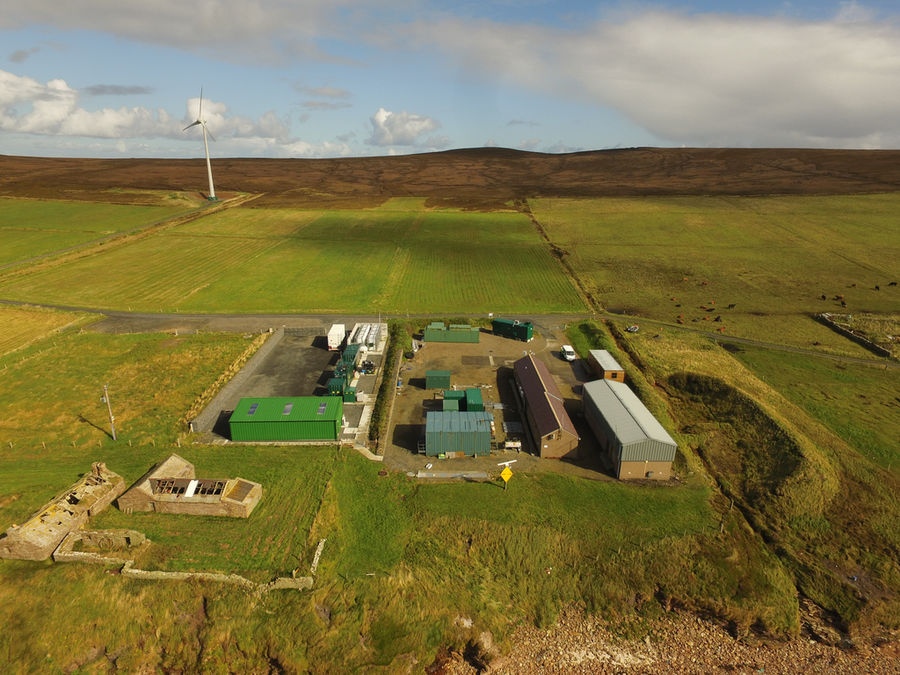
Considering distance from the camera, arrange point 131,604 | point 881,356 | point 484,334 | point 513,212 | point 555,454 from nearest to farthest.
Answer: point 131,604 → point 555,454 → point 881,356 → point 484,334 → point 513,212

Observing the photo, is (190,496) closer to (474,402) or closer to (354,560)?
(354,560)

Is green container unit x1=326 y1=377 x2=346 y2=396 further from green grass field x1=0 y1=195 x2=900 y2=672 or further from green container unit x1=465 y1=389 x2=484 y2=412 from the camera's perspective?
green container unit x1=465 y1=389 x2=484 y2=412

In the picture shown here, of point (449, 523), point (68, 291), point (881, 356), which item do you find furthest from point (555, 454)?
point (68, 291)

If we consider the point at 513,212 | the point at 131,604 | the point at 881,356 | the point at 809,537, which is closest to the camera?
the point at 131,604

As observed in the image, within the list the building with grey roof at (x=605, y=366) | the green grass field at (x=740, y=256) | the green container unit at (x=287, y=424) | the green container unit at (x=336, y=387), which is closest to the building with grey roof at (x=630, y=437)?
the building with grey roof at (x=605, y=366)

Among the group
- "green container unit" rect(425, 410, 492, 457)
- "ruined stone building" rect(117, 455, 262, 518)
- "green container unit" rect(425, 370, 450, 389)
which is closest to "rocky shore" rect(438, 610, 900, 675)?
"green container unit" rect(425, 410, 492, 457)

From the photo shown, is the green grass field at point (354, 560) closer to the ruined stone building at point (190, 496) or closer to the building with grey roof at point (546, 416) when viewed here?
the ruined stone building at point (190, 496)

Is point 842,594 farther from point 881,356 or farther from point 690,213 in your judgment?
point 690,213
